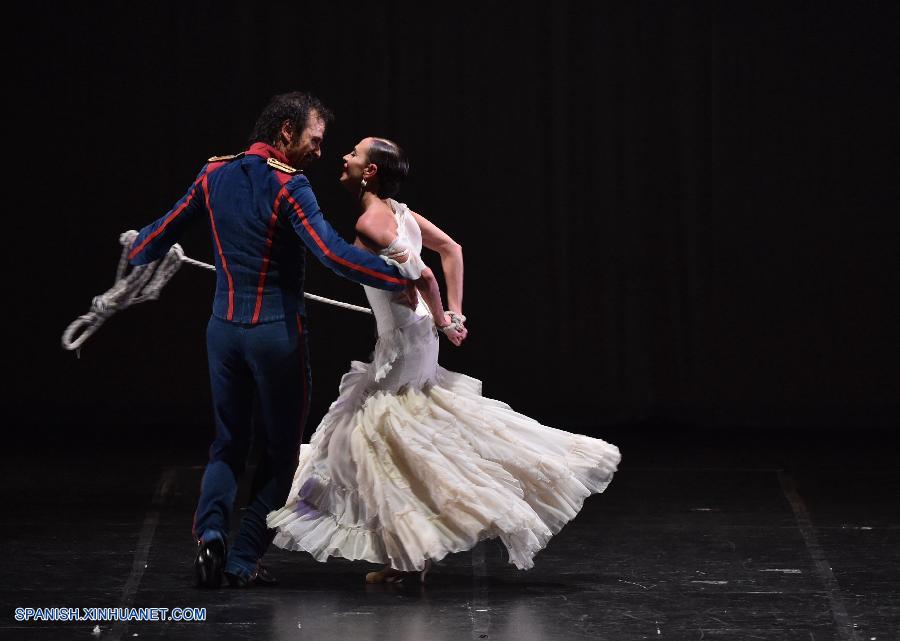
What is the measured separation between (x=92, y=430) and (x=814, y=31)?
384 cm

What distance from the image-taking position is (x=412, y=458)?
3.82 metres

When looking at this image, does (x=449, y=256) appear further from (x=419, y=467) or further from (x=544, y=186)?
(x=544, y=186)

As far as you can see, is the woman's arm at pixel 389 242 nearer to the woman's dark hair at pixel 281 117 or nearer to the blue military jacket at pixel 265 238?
the blue military jacket at pixel 265 238

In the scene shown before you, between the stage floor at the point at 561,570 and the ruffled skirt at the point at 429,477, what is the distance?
16 centimetres

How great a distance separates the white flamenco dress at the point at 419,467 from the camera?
3.76m

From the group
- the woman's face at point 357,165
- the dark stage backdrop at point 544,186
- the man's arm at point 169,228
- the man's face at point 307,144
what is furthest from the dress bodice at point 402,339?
the dark stage backdrop at point 544,186

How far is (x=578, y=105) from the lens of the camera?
726 centimetres

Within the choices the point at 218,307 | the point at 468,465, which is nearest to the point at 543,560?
the point at 468,465

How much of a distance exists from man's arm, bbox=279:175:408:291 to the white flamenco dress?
3.1 inches

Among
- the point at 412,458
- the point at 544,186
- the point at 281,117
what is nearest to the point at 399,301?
the point at 412,458

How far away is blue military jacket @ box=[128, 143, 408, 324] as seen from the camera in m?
3.74

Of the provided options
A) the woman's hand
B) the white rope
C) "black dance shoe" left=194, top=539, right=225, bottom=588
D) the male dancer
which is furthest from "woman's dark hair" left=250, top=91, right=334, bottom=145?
"black dance shoe" left=194, top=539, right=225, bottom=588

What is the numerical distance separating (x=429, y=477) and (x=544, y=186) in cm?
367

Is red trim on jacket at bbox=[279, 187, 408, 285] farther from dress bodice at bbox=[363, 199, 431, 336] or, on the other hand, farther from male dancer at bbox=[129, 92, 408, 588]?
dress bodice at bbox=[363, 199, 431, 336]
